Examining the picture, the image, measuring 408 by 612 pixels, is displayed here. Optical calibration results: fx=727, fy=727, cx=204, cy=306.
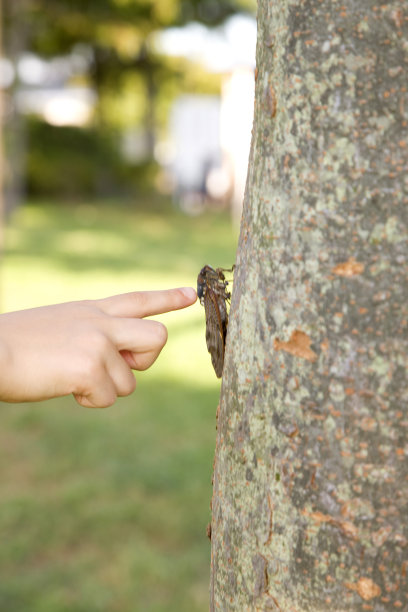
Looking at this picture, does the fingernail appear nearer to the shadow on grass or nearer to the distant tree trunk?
the distant tree trunk

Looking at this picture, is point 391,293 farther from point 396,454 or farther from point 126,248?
point 126,248

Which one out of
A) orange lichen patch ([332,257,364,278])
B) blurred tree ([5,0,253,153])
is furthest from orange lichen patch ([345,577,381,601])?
blurred tree ([5,0,253,153])

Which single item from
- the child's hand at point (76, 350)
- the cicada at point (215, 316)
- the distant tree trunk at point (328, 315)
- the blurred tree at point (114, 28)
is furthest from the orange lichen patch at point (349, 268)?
the blurred tree at point (114, 28)

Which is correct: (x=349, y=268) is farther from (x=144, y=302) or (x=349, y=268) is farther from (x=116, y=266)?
(x=116, y=266)

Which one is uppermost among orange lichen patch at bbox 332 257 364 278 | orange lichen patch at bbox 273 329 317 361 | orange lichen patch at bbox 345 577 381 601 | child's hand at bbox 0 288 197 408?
orange lichen patch at bbox 332 257 364 278

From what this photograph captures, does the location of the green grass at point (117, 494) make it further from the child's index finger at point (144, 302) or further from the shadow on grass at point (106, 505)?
the child's index finger at point (144, 302)

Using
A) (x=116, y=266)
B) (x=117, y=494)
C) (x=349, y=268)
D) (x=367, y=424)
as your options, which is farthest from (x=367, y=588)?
(x=116, y=266)

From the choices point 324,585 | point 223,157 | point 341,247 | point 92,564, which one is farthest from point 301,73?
point 223,157
